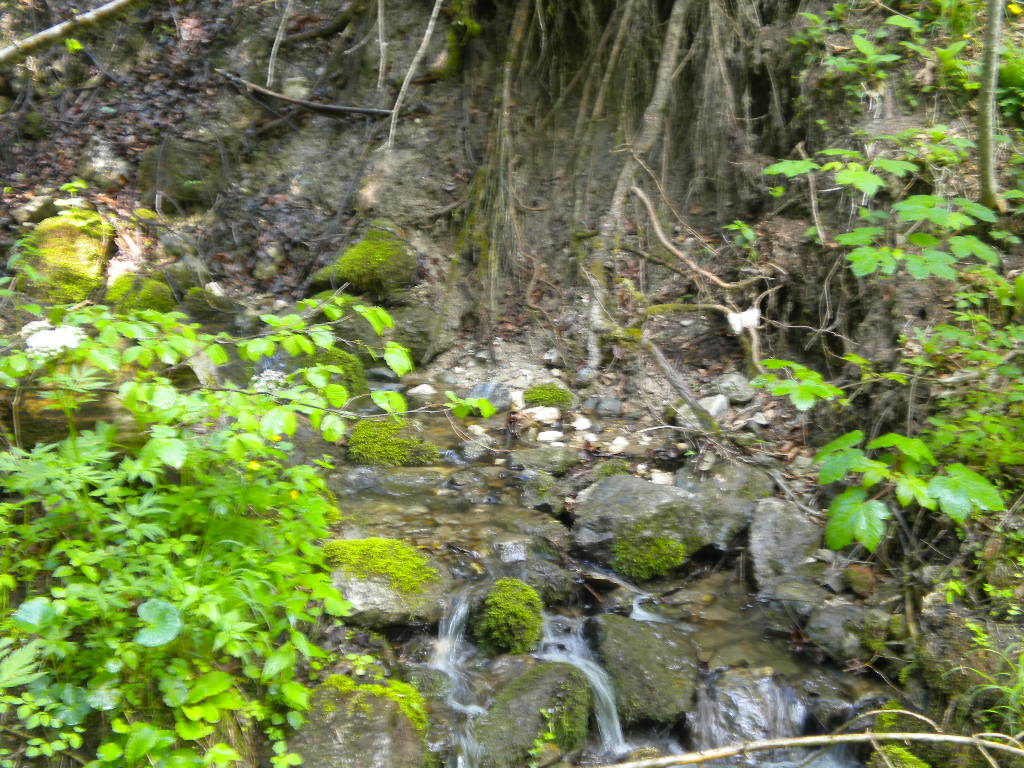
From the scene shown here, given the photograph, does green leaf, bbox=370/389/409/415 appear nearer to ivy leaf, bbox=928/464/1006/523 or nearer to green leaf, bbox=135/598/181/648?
green leaf, bbox=135/598/181/648

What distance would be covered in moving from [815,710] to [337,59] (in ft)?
23.8

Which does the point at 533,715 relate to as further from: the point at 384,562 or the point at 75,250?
the point at 75,250

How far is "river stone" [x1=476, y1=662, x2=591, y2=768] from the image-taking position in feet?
8.36

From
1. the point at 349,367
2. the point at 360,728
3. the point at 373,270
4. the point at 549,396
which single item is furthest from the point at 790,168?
the point at 373,270

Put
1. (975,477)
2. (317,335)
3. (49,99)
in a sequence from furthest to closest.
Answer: (49,99), (975,477), (317,335)

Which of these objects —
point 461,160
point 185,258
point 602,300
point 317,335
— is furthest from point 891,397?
point 185,258

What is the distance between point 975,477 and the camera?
246 cm

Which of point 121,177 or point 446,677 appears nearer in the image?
point 446,677

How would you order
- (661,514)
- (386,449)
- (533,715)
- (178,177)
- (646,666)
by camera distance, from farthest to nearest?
(178,177) → (386,449) → (661,514) → (646,666) → (533,715)

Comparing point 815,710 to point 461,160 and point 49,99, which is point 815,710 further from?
point 49,99

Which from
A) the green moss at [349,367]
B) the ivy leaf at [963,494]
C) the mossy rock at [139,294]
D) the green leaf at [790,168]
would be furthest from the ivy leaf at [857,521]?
the mossy rock at [139,294]

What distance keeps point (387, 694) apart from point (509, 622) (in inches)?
24.9

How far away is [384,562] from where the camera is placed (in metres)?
3.10

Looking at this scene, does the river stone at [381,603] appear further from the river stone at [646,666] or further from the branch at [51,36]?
the branch at [51,36]
